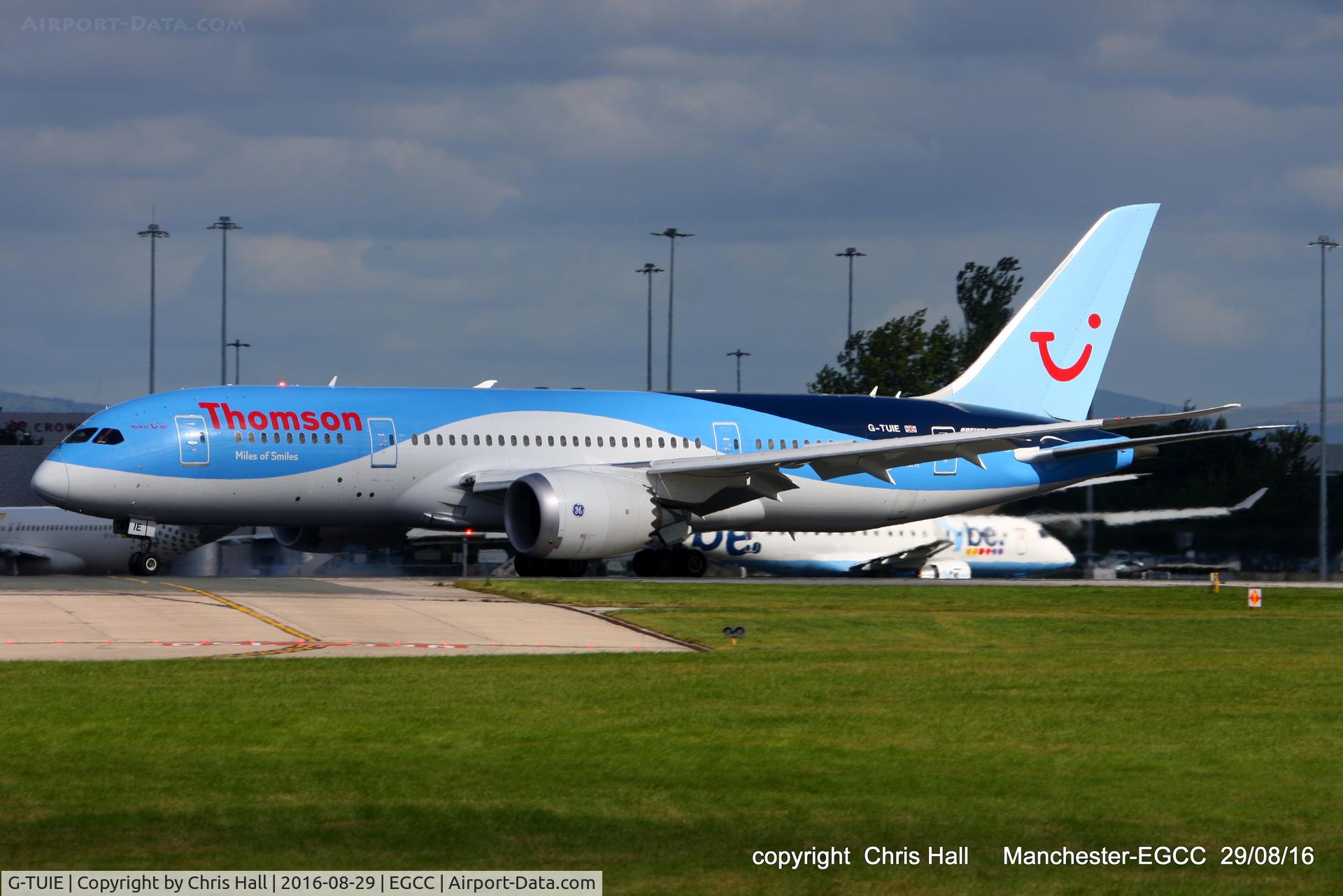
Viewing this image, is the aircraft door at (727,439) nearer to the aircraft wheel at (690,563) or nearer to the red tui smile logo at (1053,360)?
the aircraft wheel at (690,563)

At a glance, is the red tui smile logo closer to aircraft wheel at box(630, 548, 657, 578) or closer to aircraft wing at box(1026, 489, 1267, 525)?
aircraft wing at box(1026, 489, 1267, 525)

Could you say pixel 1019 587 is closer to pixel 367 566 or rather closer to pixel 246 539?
pixel 367 566

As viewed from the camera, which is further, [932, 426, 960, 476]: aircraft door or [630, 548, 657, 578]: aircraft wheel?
[932, 426, 960, 476]: aircraft door

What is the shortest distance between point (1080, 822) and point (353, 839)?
462cm

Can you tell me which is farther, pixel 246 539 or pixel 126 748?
pixel 246 539

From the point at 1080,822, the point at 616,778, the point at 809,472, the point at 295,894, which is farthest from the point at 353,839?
the point at 809,472

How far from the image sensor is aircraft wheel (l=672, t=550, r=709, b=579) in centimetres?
3672

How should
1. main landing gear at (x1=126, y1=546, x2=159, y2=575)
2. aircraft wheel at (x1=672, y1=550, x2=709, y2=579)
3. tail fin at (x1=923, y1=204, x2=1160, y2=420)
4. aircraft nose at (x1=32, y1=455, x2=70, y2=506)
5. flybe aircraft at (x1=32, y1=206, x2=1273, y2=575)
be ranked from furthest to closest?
tail fin at (x1=923, y1=204, x2=1160, y2=420) → aircraft wheel at (x1=672, y1=550, x2=709, y2=579) → main landing gear at (x1=126, y1=546, x2=159, y2=575) → flybe aircraft at (x1=32, y1=206, x2=1273, y2=575) → aircraft nose at (x1=32, y1=455, x2=70, y2=506)

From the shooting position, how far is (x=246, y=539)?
155 feet

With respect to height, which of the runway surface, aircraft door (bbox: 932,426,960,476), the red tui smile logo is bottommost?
the runway surface

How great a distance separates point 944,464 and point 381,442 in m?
13.4

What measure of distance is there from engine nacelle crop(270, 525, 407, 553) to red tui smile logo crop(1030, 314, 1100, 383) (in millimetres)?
16471

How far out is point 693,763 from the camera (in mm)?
12672
